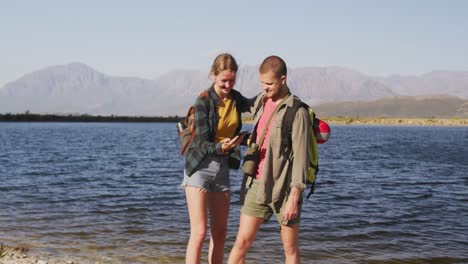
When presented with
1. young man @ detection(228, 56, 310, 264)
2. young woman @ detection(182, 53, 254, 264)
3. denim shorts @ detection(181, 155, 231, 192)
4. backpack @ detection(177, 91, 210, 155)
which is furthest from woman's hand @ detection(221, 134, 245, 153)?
backpack @ detection(177, 91, 210, 155)

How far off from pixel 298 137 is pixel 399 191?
1650 centimetres

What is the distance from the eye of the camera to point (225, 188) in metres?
6.28

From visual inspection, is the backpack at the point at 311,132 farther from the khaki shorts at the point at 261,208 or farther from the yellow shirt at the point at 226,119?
the yellow shirt at the point at 226,119

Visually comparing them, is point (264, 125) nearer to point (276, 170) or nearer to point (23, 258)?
point (276, 170)

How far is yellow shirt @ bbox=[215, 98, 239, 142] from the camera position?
237 inches

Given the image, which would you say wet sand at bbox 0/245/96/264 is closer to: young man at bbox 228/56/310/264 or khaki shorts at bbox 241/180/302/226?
young man at bbox 228/56/310/264

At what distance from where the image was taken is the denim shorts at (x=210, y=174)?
6.09 metres

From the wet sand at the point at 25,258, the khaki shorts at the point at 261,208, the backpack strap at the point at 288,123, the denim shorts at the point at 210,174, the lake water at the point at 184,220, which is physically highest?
the backpack strap at the point at 288,123

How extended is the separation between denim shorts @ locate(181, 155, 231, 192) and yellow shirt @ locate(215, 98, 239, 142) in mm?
233

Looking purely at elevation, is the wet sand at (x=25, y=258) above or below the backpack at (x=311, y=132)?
A: below

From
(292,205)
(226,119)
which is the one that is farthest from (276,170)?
(226,119)

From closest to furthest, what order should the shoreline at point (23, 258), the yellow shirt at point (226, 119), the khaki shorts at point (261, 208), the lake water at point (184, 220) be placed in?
the khaki shorts at point (261, 208)
the yellow shirt at point (226, 119)
the shoreline at point (23, 258)
the lake water at point (184, 220)

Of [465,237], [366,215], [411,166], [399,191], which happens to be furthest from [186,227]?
[411,166]

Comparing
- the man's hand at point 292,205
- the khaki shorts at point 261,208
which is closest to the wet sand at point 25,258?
the khaki shorts at point 261,208
